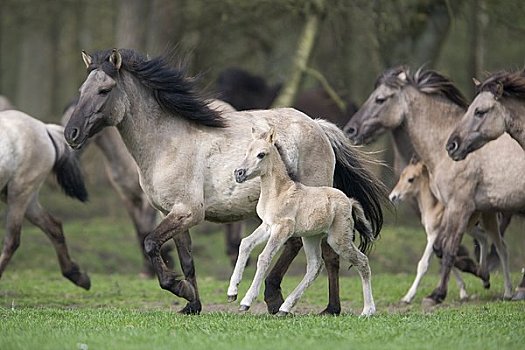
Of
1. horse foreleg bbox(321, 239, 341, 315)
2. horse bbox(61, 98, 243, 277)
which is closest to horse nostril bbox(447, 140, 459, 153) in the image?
horse foreleg bbox(321, 239, 341, 315)

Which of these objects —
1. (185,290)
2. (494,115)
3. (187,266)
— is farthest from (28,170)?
(494,115)

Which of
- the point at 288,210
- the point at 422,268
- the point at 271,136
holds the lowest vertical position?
the point at 422,268

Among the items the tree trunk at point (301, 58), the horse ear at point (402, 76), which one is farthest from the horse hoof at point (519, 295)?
the tree trunk at point (301, 58)

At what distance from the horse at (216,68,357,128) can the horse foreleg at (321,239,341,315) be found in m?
8.10

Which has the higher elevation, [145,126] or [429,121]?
[145,126]

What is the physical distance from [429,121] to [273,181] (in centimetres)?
420

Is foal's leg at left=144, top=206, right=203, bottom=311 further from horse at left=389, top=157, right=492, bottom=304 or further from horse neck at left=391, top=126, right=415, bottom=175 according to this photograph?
horse neck at left=391, top=126, right=415, bottom=175

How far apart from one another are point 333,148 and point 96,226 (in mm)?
12468

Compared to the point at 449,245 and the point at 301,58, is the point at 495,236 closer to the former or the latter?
the point at 449,245

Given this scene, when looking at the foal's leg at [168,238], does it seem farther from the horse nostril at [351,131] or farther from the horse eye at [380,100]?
the horse eye at [380,100]

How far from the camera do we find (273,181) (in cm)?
972

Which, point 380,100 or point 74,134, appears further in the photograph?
point 380,100

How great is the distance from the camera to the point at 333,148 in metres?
11.2

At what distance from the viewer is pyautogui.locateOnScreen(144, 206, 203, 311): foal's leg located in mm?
9914
